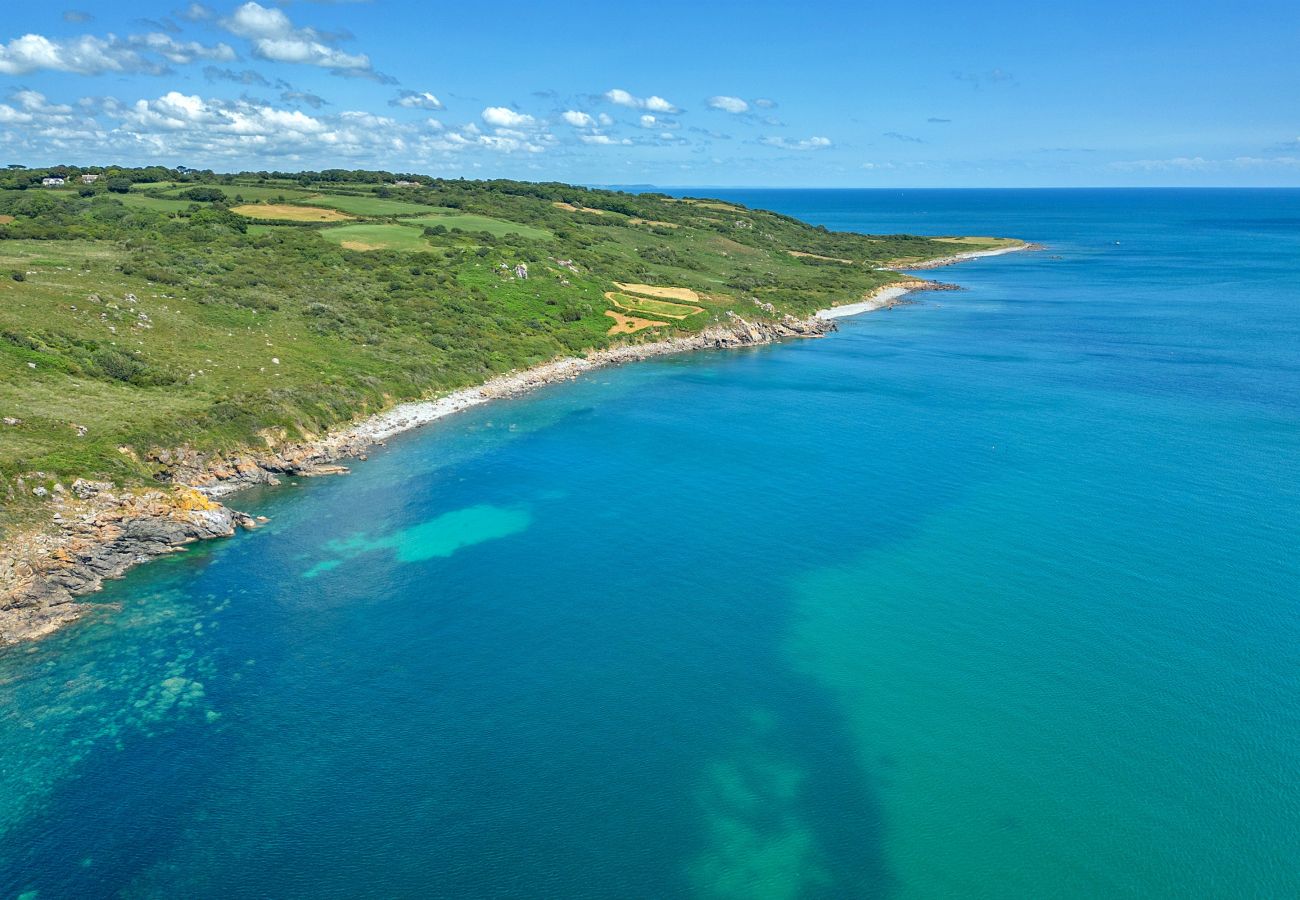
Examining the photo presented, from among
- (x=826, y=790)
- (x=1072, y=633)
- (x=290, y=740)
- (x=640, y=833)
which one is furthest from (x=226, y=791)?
(x=1072, y=633)

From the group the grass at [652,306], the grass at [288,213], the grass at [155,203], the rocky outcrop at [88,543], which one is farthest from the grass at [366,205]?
the rocky outcrop at [88,543]

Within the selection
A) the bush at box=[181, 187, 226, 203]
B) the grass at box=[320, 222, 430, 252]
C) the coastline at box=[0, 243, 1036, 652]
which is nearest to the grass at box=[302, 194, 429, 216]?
the grass at box=[320, 222, 430, 252]

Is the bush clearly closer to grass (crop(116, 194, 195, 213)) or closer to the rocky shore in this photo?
grass (crop(116, 194, 195, 213))

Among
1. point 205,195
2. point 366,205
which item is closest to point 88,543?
point 205,195

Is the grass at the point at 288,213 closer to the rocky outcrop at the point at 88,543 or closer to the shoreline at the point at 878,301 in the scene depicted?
the shoreline at the point at 878,301

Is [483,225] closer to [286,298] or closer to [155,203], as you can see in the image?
[155,203]
